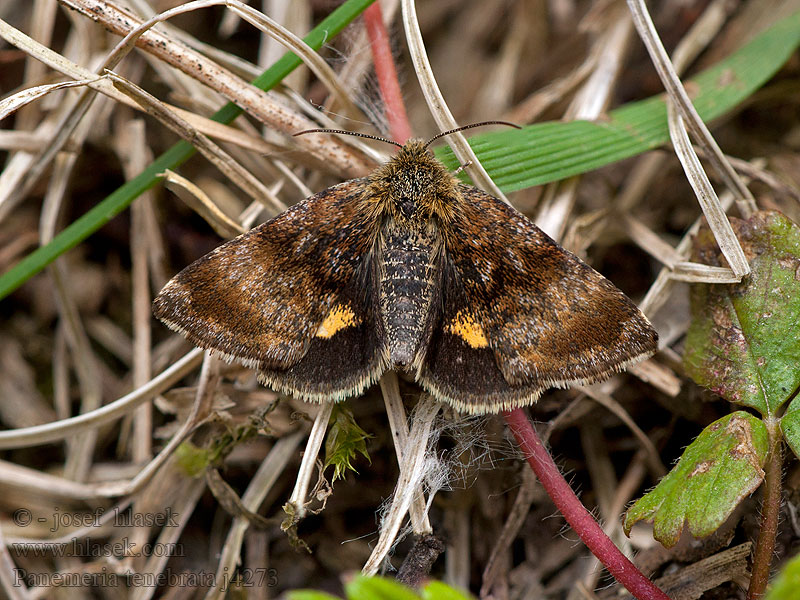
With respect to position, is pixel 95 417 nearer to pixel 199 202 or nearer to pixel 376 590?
pixel 199 202

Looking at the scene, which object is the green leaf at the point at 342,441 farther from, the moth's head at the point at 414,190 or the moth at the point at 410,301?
the moth's head at the point at 414,190

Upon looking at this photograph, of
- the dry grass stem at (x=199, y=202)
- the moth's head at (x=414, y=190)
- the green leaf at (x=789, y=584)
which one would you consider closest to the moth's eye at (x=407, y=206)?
the moth's head at (x=414, y=190)

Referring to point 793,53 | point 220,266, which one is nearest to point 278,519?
point 220,266

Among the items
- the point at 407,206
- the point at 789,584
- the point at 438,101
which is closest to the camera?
the point at 789,584

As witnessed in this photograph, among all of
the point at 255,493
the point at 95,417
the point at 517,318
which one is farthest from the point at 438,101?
the point at 95,417

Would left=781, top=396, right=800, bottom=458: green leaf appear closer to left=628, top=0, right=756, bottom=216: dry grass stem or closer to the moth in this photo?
the moth

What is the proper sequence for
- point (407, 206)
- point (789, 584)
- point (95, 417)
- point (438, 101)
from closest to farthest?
point (789, 584) → point (407, 206) → point (438, 101) → point (95, 417)

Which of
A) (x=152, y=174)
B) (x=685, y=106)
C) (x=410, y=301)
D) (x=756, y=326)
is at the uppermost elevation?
(x=685, y=106)
